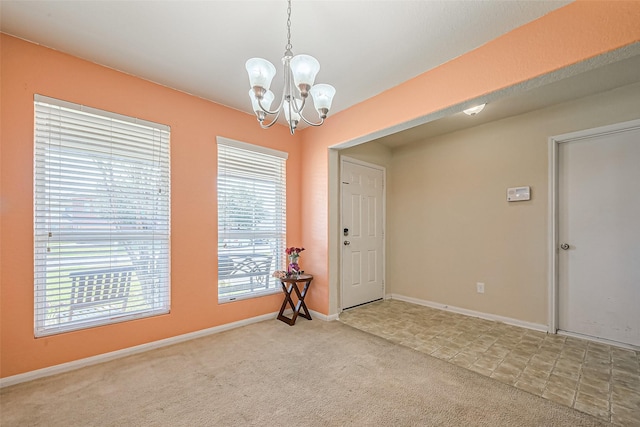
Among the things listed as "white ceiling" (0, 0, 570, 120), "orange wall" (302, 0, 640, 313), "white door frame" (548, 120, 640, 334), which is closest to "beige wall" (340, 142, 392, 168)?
"orange wall" (302, 0, 640, 313)

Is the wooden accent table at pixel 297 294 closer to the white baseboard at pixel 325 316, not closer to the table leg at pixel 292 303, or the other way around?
the table leg at pixel 292 303

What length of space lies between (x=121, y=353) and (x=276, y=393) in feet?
5.03

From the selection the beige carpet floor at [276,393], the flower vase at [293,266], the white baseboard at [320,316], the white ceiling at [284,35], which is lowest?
the white baseboard at [320,316]

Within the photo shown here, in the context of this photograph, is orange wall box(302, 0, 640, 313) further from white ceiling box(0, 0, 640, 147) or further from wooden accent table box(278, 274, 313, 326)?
wooden accent table box(278, 274, 313, 326)

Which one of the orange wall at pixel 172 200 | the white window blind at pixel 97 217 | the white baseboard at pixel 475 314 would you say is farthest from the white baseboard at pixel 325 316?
the white window blind at pixel 97 217

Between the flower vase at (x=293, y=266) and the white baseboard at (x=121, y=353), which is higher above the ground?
the flower vase at (x=293, y=266)

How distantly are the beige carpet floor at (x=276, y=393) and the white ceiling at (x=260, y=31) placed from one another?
8.33 feet

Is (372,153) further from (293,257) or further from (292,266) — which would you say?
(292,266)

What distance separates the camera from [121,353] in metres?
2.42

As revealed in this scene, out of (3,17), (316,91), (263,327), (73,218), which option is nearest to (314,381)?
(263,327)

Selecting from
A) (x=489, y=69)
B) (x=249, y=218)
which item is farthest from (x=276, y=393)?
(x=489, y=69)

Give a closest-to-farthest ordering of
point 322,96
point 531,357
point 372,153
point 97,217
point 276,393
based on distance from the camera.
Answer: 1. point 322,96
2. point 276,393
3. point 97,217
4. point 531,357
5. point 372,153

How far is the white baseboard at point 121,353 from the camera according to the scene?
203 centimetres

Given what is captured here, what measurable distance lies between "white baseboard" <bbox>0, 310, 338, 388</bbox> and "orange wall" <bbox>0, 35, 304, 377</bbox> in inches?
1.5
